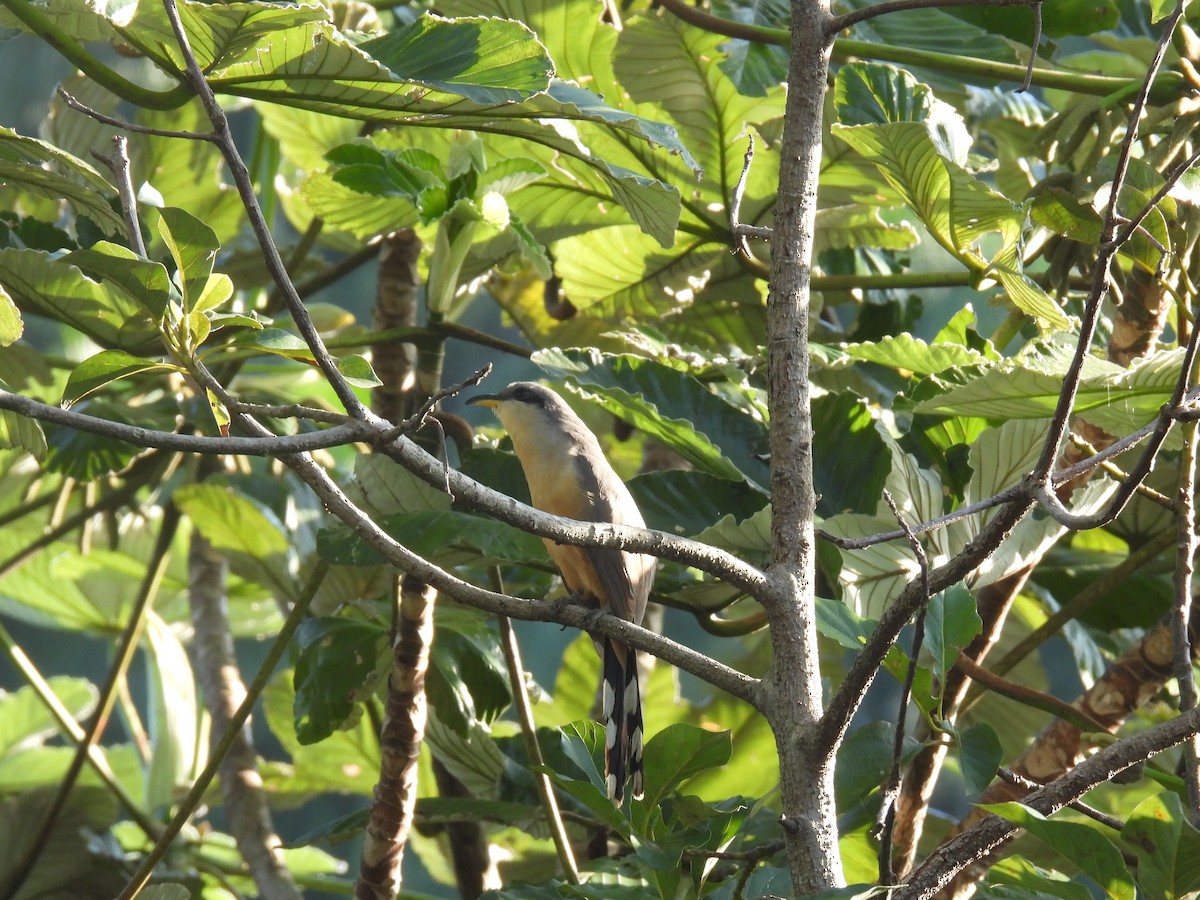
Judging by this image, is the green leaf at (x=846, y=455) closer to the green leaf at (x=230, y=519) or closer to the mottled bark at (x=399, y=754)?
the mottled bark at (x=399, y=754)

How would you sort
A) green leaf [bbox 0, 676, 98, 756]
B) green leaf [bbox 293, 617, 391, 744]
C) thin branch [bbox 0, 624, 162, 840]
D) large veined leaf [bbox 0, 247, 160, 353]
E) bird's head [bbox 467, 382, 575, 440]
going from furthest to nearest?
1. green leaf [bbox 0, 676, 98, 756]
2. bird's head [bbox 467, 382, 575, 440]
3. thin branch [bbox 0, 624, 162, 840]
4. green leaf [bbox 293, 617, 391, 744]
5. large veined leaf [bbox 0, 247, 160, 353]

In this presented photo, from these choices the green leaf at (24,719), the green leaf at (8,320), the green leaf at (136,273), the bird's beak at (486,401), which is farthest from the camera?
the green leaf at (24,719)

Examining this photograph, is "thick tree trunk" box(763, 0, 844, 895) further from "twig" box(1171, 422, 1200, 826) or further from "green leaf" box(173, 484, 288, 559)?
"green leaf" box(173, 484, 288, 559)

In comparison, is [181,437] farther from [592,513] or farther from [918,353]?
[592,513]

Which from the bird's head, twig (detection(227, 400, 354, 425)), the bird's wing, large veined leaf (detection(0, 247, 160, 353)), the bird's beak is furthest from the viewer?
the bird's beak

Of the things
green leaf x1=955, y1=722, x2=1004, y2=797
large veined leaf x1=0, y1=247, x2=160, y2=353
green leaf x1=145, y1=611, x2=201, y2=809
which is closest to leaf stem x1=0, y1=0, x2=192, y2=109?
large veined leaf x1=0, y1=247, x2=160, y2=353

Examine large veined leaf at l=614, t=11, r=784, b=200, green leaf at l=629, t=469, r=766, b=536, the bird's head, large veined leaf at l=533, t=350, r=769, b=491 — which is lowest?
green leaf at l=629, t=469, r=766, b=536

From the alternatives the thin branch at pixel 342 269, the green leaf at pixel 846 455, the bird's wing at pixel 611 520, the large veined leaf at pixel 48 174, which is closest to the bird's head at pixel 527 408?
the bird's wing at pixel 611 520

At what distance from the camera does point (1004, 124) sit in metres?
2.23

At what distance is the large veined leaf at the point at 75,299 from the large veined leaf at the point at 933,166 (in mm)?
778

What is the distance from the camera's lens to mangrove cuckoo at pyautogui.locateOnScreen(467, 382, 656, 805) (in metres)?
1.78

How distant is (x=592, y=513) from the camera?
1938 millimetres

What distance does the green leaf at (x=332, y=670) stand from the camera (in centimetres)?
158

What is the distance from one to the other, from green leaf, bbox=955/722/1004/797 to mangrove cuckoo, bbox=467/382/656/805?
2.35 ft
